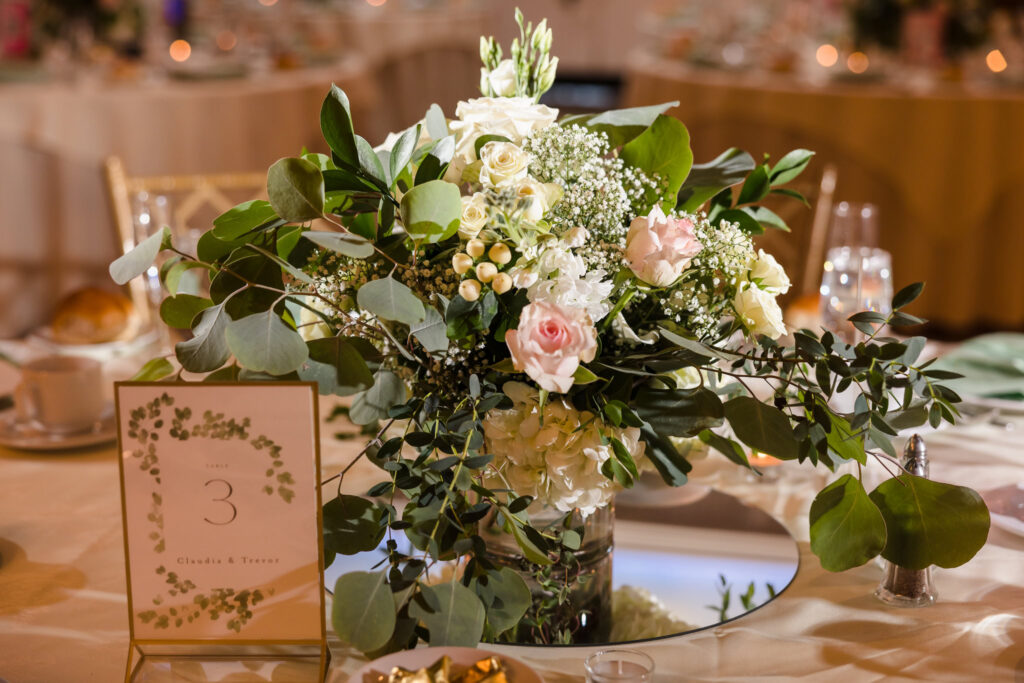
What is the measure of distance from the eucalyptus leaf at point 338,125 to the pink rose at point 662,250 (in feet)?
0.82

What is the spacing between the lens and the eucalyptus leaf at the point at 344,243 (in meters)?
0.81

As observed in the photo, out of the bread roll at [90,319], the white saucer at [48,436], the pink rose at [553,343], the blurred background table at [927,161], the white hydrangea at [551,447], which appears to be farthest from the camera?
the blurred background table at [927,161]

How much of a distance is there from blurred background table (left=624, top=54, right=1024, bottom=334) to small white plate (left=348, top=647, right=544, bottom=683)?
298cm

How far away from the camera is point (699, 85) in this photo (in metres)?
3.99

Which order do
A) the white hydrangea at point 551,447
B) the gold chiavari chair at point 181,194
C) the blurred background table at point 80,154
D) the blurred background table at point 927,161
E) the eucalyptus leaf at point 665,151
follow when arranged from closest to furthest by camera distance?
1. the white hydrangea at point 551,447
2. the eucalyptus leaf at point 665,151
3. the gold chiavari chair at point 181,194
4. the blurred background table at point 80,154
5. the blurred background table at point 927,161

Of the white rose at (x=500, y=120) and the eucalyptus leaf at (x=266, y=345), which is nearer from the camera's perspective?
the eucalyptus leaf at (x=266, y=345)

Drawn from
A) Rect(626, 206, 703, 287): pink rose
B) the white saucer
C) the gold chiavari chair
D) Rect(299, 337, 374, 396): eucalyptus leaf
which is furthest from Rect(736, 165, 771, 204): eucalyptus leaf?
the gold chiavari chair

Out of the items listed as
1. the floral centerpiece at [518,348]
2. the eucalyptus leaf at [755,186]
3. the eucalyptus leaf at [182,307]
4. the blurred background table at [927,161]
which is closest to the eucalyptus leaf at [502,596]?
the floral centerpiece at [518,348]

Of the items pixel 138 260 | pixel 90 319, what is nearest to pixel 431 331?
pixel 138 260

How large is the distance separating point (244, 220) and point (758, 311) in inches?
17.7

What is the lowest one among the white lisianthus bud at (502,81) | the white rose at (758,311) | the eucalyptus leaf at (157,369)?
the eucalyptus leaf at (157,369)

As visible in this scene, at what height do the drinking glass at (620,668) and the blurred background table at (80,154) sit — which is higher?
the blurred background table at (80,154)

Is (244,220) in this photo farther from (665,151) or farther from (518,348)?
(665,151)

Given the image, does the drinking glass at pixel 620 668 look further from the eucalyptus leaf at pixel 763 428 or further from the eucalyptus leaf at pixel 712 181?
the eucalyptus leaf at pixel 712 181
